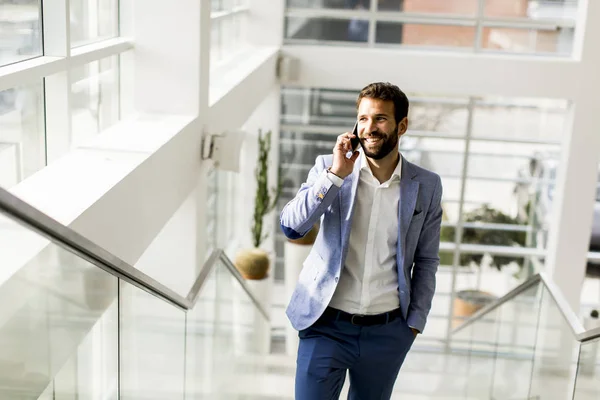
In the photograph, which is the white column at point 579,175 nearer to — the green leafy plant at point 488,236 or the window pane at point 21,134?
the green leafy plant at point 488,236

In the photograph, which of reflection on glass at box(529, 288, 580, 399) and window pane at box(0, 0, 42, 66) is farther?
reflection on glass at box(529, 288, 580, 399)

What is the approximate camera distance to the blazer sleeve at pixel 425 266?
3564mm

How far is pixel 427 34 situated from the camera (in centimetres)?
1041

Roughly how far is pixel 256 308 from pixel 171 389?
3.07 m

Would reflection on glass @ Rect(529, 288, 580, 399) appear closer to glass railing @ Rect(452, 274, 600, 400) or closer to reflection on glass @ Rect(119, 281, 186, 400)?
glass railing @ Rect(452, 274, 600, 400)

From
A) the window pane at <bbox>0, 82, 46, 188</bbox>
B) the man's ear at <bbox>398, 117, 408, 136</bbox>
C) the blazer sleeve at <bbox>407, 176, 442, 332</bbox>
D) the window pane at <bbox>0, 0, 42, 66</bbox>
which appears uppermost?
the window pane at <bbox>0, 0, 42, 66</bbox>

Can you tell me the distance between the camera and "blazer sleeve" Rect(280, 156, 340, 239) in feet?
10.9

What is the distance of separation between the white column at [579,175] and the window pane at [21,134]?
7.31m

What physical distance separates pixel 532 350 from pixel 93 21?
339 centimetres

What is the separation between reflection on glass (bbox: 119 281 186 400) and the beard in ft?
3.33

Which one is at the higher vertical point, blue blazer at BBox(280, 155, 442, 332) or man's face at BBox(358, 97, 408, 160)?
man's face at BBox(358, 97, 408, 160)

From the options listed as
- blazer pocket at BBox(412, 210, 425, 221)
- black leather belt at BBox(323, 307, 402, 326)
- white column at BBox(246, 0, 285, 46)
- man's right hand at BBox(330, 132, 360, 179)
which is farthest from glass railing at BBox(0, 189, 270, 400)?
white column at BBox(246, 0, 285, 46)

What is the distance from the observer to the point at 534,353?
5.61 metres

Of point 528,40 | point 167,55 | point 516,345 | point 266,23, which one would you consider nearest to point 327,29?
point 266,23
